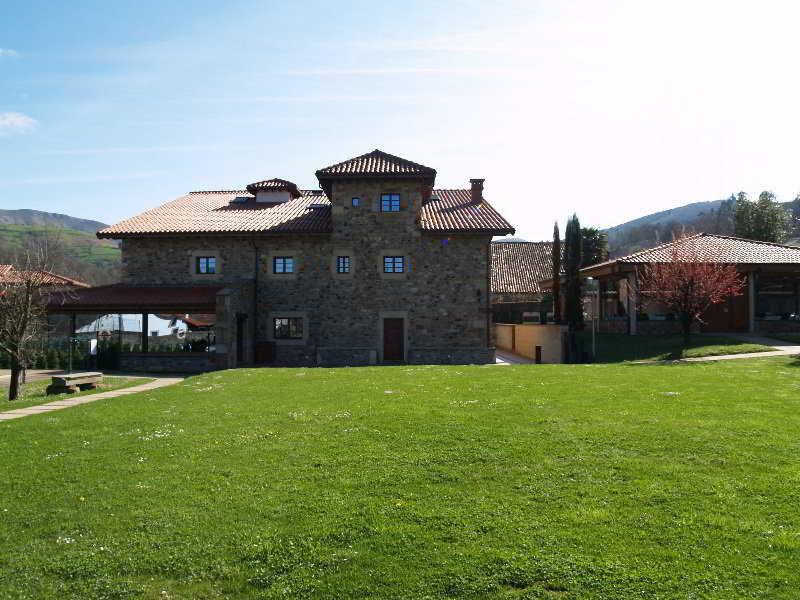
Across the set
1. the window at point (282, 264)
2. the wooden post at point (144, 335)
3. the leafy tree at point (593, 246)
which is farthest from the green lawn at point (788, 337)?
the wooden post at point (144, 335)

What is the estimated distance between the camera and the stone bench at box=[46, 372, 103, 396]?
16672 millimetres

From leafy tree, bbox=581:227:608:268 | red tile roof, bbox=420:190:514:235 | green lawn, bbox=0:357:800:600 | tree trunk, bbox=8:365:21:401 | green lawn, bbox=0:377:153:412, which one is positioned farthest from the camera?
leafy tree, bbox=581:227:608:268

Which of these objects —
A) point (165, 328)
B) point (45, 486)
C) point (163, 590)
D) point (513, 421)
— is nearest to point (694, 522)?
point (513, 421)

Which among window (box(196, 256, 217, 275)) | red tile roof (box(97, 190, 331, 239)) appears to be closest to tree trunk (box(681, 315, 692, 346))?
red tile roof (box(97, 190, 331, 239))

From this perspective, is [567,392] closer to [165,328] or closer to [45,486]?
[45,486]

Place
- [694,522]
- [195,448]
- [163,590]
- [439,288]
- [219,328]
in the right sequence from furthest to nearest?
[439,288], [219,328], [195,448], [694,522], [163,590]

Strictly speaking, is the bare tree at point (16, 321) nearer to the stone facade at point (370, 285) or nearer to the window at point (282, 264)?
the stone facade at point (370, 285)

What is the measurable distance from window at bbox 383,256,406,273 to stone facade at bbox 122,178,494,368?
20 centimetres

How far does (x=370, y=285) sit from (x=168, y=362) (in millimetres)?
9339

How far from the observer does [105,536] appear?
5938mm

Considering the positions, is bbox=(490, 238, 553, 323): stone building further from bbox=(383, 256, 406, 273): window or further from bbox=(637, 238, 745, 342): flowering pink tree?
bbox=(383, 256, 406, 273): window

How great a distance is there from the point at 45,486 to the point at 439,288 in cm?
1992

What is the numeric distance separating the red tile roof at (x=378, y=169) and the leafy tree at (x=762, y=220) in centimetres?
3603

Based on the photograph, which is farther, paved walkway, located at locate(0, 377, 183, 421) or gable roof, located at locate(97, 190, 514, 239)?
gable roof, located at locate(97, 190, 514, 239)
